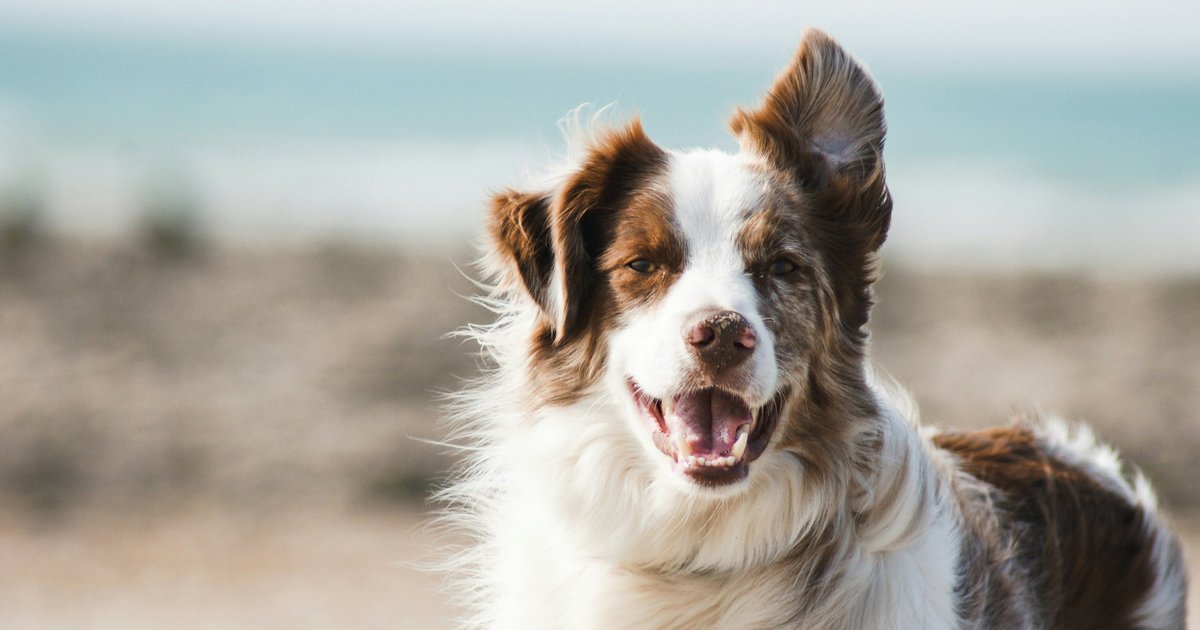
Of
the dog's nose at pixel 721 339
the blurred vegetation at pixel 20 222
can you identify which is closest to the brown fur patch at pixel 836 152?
the dog's nose at pixel 721 339

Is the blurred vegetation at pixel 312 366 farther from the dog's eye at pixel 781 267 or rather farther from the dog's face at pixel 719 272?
the dog's eye at pixel 781 267

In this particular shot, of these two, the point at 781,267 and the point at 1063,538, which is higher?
the point at 781,267

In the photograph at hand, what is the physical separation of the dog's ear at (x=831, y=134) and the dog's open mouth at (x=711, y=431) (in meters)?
0.74

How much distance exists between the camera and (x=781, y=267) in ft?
12.8

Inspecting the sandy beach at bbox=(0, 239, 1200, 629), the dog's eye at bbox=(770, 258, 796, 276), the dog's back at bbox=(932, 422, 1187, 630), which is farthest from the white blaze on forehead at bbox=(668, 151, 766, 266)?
the sandy beach at bbox=(0, 239, 1200, 629)

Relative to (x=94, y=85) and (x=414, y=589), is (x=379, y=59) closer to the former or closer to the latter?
(x=94, y=85)

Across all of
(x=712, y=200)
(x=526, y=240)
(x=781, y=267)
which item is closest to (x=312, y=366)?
(x=526, y=240)

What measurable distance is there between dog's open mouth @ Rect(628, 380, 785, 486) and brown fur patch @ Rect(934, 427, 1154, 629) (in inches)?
40.3

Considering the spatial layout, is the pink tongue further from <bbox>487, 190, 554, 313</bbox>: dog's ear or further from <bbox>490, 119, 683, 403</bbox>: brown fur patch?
<bbox>487, 190, 554, 313</bbox>: dog's ear

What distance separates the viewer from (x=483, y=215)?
429 cm

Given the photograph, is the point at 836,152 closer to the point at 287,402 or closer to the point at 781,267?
the point at 781,267

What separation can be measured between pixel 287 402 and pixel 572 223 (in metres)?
8.17

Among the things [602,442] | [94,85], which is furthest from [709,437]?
[94,85]

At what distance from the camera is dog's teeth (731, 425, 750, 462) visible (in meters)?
3.70
